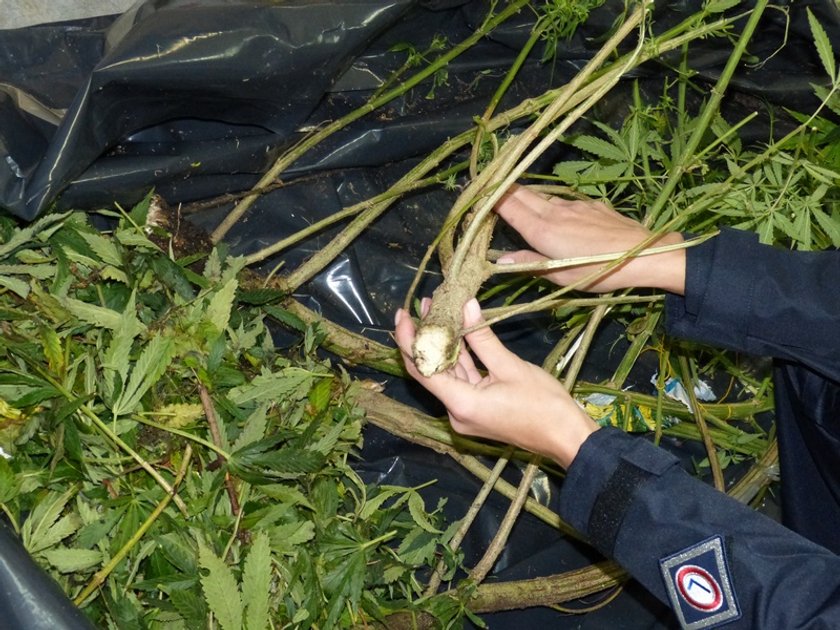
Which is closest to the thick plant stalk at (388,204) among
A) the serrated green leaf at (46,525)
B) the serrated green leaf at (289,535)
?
the serrated green leaf at (289,535)

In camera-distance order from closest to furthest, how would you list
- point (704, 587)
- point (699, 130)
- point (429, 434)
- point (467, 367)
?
point (704, 587)
point (467, 367)
point (699, 130)
point (429, 434)

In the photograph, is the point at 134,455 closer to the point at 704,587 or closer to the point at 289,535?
the point at 289,535

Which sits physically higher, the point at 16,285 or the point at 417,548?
the point at 16,285

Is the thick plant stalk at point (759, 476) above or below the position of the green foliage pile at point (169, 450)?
below

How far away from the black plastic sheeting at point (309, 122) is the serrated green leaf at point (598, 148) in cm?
29

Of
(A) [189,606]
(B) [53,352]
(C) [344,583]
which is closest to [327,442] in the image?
(C) [344,583]

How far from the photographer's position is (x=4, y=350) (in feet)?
4.16

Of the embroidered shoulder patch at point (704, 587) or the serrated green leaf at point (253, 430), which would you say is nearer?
the embroidered shoulder patch at point (704, 587)

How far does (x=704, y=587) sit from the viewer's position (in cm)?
108

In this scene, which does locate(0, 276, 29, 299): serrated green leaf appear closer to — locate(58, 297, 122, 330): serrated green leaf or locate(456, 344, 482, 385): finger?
locate(58, 297, 122, 330): serrated green leaf

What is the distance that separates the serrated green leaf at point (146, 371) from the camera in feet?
3.97

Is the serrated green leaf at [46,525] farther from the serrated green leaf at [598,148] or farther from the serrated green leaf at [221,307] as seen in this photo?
the serrated green leaf at [598,148]

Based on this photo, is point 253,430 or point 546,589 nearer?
point 253,430

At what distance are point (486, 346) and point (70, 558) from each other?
621mm
